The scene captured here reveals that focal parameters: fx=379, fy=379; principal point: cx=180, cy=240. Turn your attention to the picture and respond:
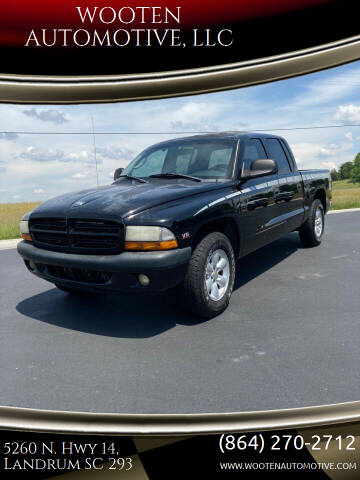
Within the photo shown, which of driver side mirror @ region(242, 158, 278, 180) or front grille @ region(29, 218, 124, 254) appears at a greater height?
driver side mirror @ region(242, 158, 278, 180)

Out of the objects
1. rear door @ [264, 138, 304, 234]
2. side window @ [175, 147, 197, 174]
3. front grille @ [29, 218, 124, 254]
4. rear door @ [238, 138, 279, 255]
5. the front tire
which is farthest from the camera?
rear door @ [264, 138, 304, 234]

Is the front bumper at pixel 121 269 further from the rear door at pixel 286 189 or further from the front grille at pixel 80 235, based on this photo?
the rear door at pixel 286 189

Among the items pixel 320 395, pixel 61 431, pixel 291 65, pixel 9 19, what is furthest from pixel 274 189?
pixel 61 431

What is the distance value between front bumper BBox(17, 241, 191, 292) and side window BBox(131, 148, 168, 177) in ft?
5.51

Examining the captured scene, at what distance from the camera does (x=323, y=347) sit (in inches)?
124

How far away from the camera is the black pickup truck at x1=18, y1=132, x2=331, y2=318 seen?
3.27 m

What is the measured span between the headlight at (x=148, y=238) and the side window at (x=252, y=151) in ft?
5.90

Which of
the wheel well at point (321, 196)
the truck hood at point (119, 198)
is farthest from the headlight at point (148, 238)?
the wheel well at point (321, 196)

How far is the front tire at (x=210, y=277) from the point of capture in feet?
11.6

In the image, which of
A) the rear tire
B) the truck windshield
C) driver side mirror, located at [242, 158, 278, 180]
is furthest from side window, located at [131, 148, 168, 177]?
the rear tire

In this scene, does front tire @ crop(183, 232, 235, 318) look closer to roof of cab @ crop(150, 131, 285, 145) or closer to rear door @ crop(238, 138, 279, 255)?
rear door @ crop(238, 138, 279, 255)

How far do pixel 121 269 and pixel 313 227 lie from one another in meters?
4.50

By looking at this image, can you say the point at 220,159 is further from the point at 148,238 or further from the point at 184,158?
the point at 148,238

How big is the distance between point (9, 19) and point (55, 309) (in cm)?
280
